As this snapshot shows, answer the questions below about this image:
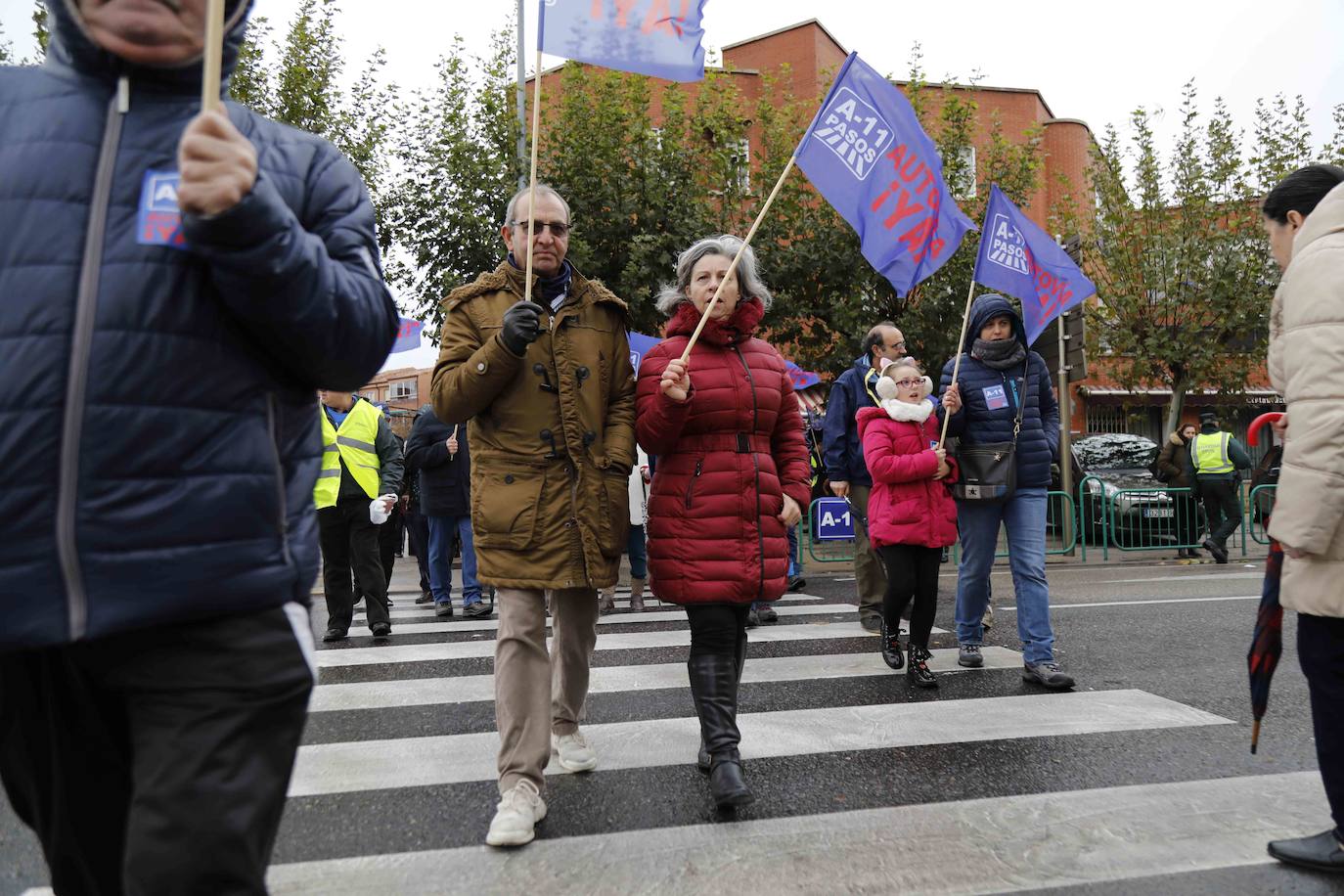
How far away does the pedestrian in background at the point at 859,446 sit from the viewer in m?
6.66

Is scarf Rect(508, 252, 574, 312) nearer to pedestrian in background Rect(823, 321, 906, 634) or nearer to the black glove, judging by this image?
the black glove

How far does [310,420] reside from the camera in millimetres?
1715

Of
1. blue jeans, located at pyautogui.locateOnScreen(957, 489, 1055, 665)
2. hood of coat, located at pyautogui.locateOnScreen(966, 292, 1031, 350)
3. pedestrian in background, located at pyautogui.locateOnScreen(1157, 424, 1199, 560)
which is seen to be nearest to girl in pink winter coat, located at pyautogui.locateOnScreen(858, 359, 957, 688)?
blue jeans, located at pyautogui.locateOnScreen(957, 489, 1055, 665)

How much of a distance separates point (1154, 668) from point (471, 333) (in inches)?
178

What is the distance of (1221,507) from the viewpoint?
12.7 m

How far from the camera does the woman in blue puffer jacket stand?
5406mm

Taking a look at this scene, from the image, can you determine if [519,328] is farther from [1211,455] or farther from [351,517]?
[1211,455]

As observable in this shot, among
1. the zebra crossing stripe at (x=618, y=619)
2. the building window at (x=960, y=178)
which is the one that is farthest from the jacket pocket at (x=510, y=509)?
the building window at (x=960, y=178)

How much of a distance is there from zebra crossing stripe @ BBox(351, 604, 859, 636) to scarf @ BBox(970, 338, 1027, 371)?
314cm

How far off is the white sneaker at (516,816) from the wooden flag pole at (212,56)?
240cm

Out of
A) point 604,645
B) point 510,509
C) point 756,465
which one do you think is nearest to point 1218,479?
point 604,645

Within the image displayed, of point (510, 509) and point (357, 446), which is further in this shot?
point (357, 446)

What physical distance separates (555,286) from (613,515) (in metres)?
0.88

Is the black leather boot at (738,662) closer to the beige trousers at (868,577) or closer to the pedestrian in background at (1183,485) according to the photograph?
the beige trousers at (868,577)
